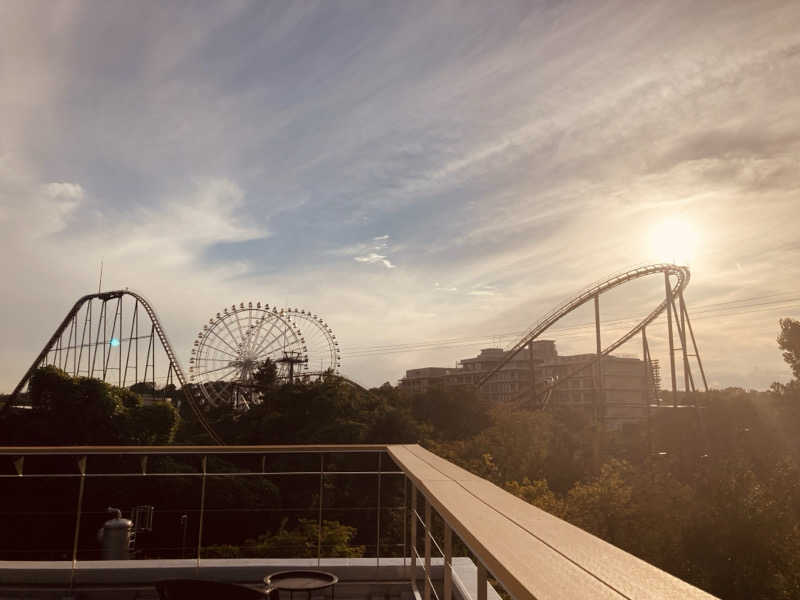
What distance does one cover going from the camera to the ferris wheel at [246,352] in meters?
32.7

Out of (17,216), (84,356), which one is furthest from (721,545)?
(84,356)

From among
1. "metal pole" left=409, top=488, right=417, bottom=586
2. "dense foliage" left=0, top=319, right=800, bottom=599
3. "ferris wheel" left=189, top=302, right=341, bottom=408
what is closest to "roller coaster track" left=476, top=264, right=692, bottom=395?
"dense foliage" left=0, top=319, right=800, bottom=599

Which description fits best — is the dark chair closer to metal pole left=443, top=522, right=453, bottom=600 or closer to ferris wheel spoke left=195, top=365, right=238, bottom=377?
metal pole left=443, top=522, right=453, bottom=600

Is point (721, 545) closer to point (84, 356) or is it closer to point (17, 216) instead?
point (17, 216)

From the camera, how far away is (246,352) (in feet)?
111

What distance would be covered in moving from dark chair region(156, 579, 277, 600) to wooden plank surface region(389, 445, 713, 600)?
153 cm

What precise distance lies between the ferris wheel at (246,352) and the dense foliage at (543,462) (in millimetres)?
1262

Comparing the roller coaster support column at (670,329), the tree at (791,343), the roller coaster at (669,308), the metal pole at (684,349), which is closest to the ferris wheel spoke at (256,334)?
the roller coaster at (669,308)

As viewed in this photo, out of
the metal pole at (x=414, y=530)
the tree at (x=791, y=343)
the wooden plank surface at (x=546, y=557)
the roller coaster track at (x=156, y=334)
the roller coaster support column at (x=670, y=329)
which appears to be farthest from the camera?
the roller coaster track at (x=156, y=334)

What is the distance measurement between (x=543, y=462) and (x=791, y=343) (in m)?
12.7

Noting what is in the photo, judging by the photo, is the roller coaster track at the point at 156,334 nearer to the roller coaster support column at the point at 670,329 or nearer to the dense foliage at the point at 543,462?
Result: the dense foliage at the point at 543,462

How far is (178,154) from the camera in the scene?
34.1 ft

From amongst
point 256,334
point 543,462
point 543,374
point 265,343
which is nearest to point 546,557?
point 543,462

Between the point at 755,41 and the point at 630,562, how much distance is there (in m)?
10.4
